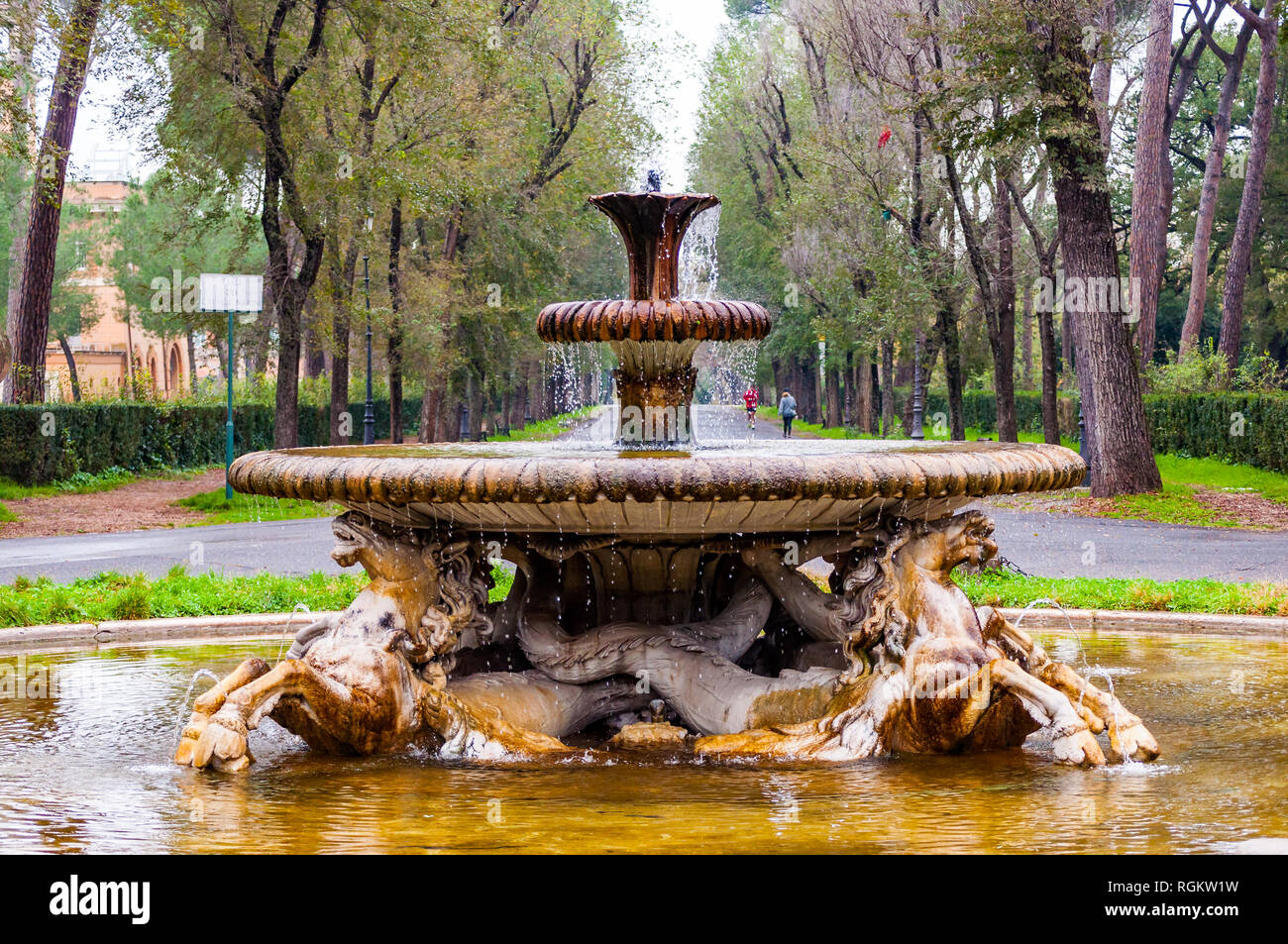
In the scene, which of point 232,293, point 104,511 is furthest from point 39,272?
point 104,511

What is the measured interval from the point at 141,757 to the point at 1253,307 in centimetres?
4752

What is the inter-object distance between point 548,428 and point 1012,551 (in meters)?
45.5

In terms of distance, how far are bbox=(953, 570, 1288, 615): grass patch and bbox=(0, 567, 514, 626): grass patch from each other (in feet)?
11.6

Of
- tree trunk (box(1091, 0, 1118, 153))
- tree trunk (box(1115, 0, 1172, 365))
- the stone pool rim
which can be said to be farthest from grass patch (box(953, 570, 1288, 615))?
tree trunk (box(1115, 0, 1172, 365))

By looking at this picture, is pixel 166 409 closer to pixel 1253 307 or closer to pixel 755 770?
pixel 755 770

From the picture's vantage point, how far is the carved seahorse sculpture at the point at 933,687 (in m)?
5.05

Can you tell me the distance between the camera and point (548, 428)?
5981 centimetres

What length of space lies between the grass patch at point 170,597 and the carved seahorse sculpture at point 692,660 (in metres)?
2.35

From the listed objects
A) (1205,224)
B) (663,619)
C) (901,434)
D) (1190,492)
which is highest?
(1205,224)

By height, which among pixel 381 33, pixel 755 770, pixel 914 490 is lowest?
pixel 755 770

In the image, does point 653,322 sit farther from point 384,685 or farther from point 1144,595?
point 1144,595

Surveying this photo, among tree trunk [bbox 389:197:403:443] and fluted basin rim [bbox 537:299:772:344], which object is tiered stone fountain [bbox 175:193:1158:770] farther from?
tree trunk [bbox 389:197:403:443]

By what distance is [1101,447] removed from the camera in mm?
21484

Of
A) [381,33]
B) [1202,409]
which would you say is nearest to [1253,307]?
[1202,409]
